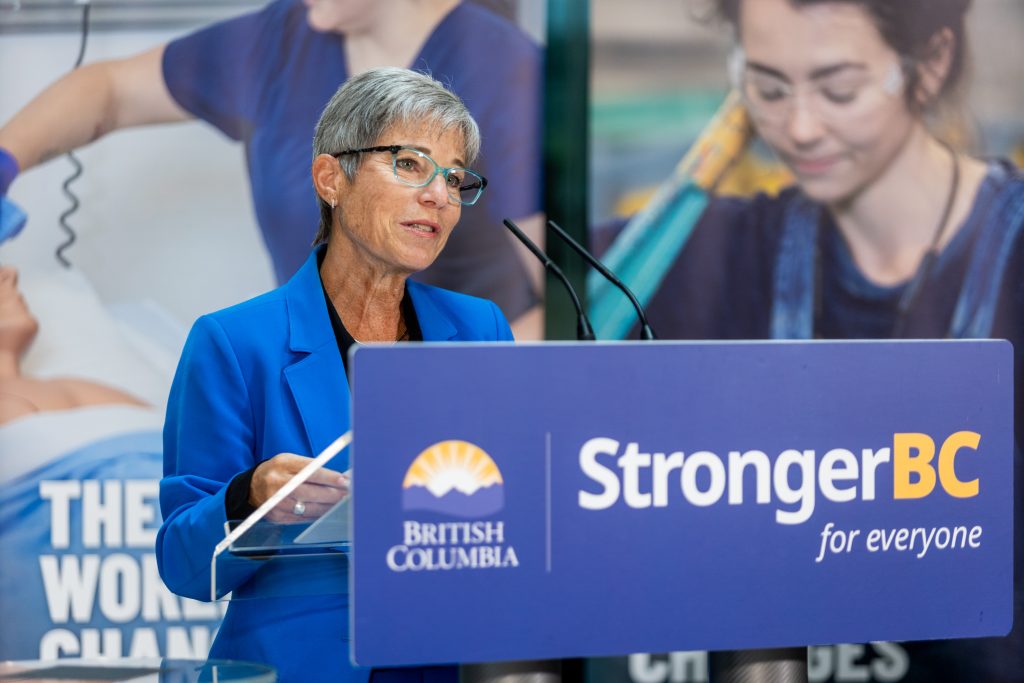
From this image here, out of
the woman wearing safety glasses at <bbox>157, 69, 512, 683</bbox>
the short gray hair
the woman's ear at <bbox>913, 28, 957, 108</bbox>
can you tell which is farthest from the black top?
the woman's ear at <bbox>913, 28, 957, 108</bbox>

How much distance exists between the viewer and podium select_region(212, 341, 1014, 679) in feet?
3.47

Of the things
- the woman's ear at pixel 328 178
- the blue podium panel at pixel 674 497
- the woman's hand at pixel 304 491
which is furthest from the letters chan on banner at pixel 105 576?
the blue podium panel at pixel 674 497

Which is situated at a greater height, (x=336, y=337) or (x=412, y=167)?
(x=412, y=167)

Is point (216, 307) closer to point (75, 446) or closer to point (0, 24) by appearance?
point (75, 446)

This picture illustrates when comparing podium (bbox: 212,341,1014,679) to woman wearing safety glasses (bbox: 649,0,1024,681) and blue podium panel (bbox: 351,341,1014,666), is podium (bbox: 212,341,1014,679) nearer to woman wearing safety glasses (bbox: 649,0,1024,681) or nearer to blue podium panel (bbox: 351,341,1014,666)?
blue podium panel (bbox: 351,341,1014,666)

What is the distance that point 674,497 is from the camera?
3.69 feet

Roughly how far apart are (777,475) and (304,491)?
50 cm

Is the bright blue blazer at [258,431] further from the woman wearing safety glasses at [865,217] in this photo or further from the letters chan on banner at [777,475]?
the woman wearing safety glasses at [865,217]

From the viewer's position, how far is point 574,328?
3.41 meters

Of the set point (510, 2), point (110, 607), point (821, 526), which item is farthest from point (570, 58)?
point (821, 526)

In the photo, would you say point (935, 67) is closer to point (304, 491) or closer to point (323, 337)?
point (323, 337)

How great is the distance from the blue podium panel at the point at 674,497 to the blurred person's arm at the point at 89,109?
2.42 metres

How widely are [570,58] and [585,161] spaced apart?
32 centimetres

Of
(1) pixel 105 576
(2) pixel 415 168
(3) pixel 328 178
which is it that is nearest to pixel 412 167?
(2) pixel 415 168
